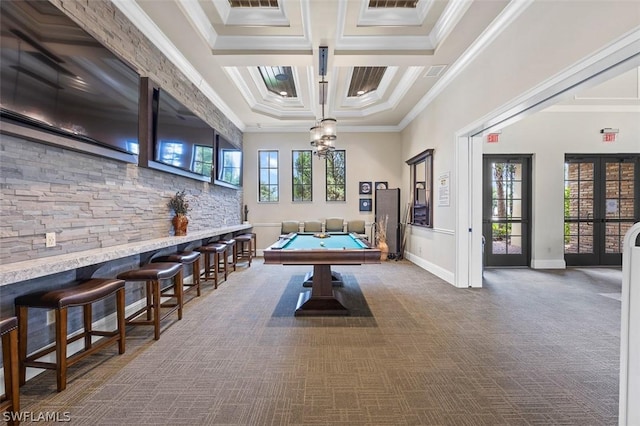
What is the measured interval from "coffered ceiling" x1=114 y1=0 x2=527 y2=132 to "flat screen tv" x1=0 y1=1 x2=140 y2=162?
941 millimetres

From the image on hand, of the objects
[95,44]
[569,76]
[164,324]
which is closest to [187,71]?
[95,44]

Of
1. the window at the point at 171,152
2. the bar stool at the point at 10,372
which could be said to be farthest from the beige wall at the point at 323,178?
the bar stool at the point at 10,372

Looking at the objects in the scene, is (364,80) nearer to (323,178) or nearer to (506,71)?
(506,71)

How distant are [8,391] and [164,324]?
1.55m

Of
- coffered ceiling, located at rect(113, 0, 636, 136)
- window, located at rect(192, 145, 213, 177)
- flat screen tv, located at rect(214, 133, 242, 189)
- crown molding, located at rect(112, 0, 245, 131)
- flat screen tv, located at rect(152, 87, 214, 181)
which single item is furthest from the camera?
flat screen tv, located at rect(214, 133, 242, 189)

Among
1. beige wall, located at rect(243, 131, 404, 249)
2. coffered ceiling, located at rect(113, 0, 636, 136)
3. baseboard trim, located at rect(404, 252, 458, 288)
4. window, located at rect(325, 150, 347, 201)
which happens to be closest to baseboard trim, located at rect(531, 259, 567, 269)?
baseboard trim, located at rect(404, 252, 458, 288)

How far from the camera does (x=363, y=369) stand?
230 centimetres

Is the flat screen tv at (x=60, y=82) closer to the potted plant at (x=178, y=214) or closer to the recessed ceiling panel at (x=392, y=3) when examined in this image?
the potted plant at (x=178, y=214)

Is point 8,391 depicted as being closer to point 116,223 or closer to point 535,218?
point 116,223

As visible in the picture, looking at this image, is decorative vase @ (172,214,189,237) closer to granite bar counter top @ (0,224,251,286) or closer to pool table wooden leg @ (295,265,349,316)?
granite bar counter top @ (0,224,251,286)

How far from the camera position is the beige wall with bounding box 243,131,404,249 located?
795 cm

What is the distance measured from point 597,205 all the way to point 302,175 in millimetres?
6639

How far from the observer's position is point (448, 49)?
3955mm

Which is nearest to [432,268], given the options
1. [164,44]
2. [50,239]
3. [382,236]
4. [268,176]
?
[382,236]
